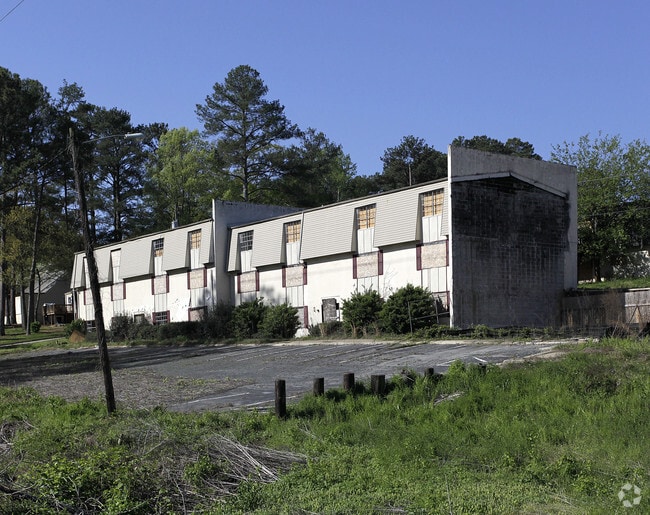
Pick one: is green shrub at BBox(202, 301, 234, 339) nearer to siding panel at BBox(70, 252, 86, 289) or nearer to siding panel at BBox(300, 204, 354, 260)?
siding panel at BBox(300, 204, 354, 260)

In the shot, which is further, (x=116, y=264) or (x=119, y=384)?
(x=116, y=264)

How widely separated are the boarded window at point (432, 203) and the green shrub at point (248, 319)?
36.6 feet

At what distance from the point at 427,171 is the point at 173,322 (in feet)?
106

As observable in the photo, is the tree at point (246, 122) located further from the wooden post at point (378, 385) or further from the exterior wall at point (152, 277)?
the wooden post at point (378, 385)

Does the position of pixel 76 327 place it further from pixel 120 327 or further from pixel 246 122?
pixel 246 122

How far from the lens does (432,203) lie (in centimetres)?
3262

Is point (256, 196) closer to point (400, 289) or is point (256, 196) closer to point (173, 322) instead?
point (173, 322)

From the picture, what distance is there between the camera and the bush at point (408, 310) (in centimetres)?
3097

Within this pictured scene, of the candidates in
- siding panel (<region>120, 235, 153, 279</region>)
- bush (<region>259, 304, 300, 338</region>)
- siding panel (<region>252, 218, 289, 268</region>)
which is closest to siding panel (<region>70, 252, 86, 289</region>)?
siding panel (<region>120, 235, 153, 279</region>)

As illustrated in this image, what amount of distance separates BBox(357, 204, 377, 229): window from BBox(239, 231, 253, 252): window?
889cm

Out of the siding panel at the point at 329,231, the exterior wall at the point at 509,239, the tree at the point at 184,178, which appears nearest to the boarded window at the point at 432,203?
the exterior wall at the point at 509,239

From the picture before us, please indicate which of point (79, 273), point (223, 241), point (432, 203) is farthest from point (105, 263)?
point (432, 203)

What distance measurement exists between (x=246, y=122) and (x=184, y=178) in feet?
23.6

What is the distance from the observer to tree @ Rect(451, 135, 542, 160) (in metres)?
76.4
